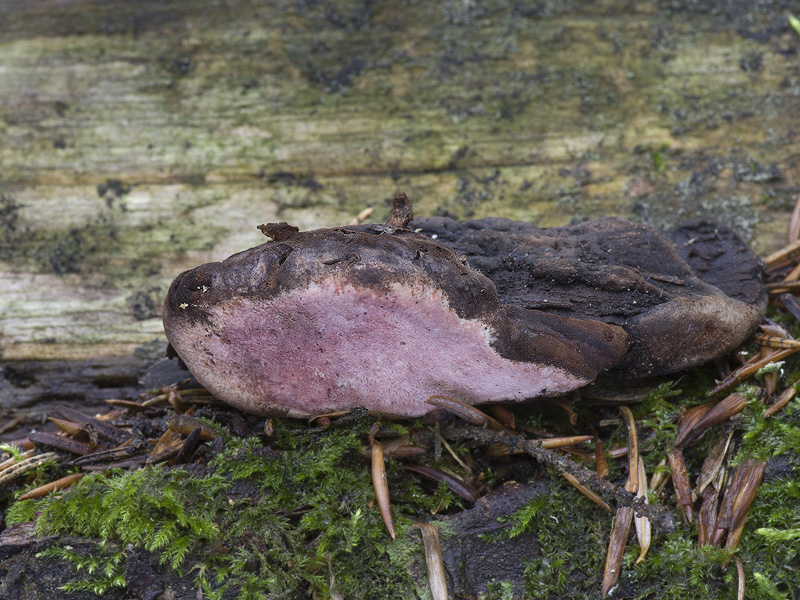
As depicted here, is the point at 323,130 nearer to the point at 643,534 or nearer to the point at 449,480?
the point at 449,480

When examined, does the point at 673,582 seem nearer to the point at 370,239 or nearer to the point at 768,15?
the point at 370,239

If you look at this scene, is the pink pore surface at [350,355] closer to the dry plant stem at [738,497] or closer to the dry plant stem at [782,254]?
the dry plant stem at [738,497]

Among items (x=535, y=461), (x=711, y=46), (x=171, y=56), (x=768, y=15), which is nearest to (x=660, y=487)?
(x=535, y=461)

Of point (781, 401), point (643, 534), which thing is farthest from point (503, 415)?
point (781, 401)

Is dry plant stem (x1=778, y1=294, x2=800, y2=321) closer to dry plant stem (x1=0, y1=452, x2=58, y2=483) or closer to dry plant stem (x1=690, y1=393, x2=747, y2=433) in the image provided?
dry plant stem (x1=690, y1=393, x2=747, y2=433)

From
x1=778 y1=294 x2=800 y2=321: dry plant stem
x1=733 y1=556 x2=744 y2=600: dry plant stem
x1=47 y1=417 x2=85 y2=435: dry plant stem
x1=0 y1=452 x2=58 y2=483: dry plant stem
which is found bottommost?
x1=733 y1=556 x2=744 y2=600: dry plant stem

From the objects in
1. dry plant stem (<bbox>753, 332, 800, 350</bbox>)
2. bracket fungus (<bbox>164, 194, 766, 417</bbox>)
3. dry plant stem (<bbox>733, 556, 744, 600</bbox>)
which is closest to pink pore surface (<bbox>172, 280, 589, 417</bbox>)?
bracket fungus (<bbox>164, 194, 766, 417</bbox>)
